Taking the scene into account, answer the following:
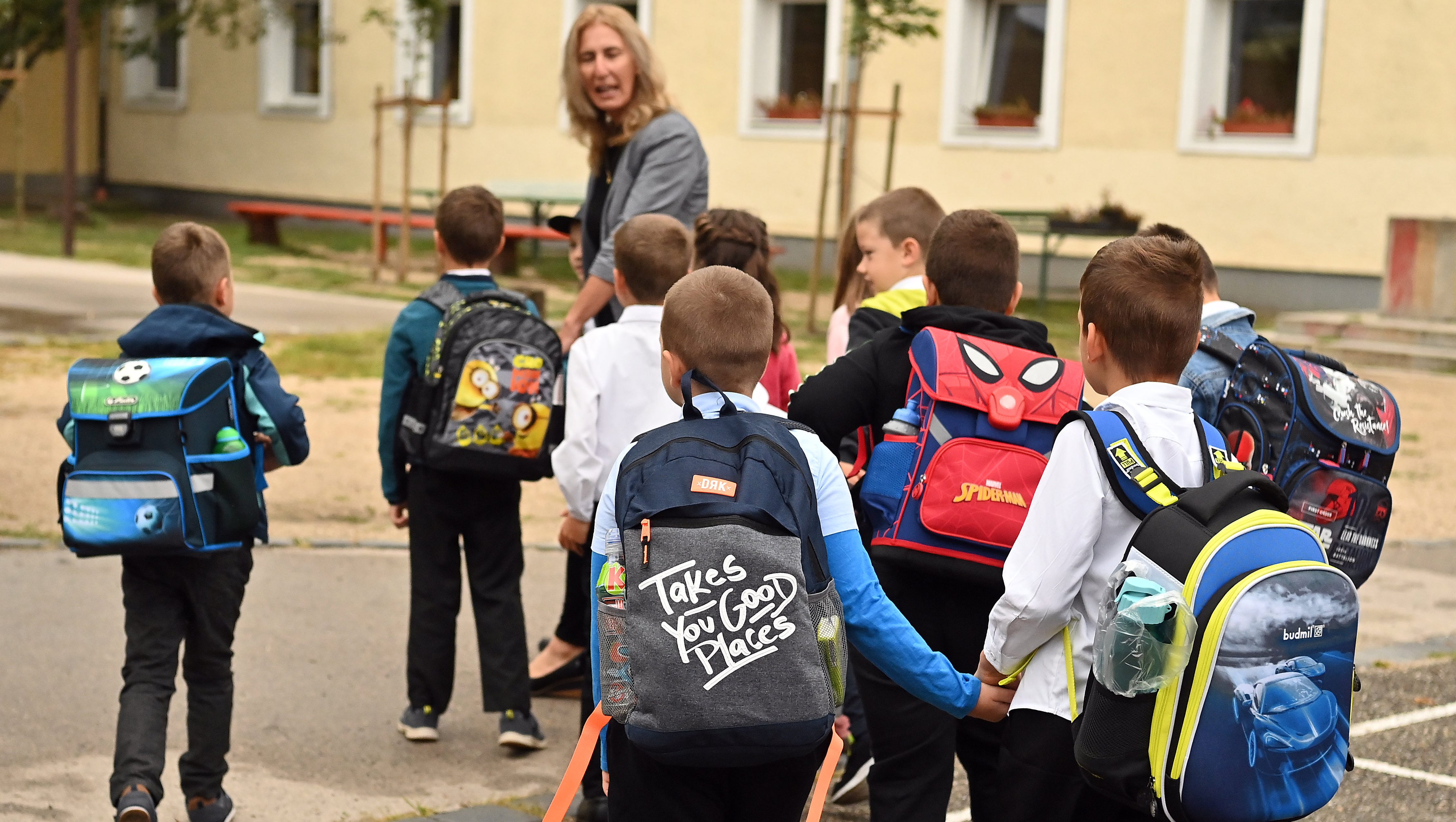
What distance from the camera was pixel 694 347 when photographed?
264 cm

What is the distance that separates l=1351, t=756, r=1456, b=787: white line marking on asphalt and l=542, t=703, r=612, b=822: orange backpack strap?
293 cm

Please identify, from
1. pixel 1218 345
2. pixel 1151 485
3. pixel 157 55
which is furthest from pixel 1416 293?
pixel 157 55

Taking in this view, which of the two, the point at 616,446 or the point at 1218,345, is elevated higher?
the point at 1218,345

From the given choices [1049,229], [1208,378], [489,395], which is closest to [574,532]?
[489,395]

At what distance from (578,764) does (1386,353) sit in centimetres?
1400

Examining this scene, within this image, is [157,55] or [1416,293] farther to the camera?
[157,55]

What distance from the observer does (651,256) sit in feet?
13.0

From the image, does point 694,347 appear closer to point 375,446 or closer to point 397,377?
point 397,377

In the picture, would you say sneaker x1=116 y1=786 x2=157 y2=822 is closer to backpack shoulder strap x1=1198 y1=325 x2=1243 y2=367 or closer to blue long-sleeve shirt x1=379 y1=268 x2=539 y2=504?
blue long-sleeve shirt x1=379 y1=268 x2=539 y2=504

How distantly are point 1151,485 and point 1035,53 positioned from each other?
18.9 m

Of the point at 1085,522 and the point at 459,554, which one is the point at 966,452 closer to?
the point at 1085,522

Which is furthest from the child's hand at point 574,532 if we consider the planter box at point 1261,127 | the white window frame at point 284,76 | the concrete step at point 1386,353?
the white window frame at point 284,76

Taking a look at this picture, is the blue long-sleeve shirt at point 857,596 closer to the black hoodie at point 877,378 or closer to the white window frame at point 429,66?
the black hoodie at point 877,378

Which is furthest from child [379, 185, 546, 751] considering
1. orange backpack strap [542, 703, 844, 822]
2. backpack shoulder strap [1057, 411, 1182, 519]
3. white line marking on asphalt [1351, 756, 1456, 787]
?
white line marking on asphalt [1351, 756, 1456, 787]
